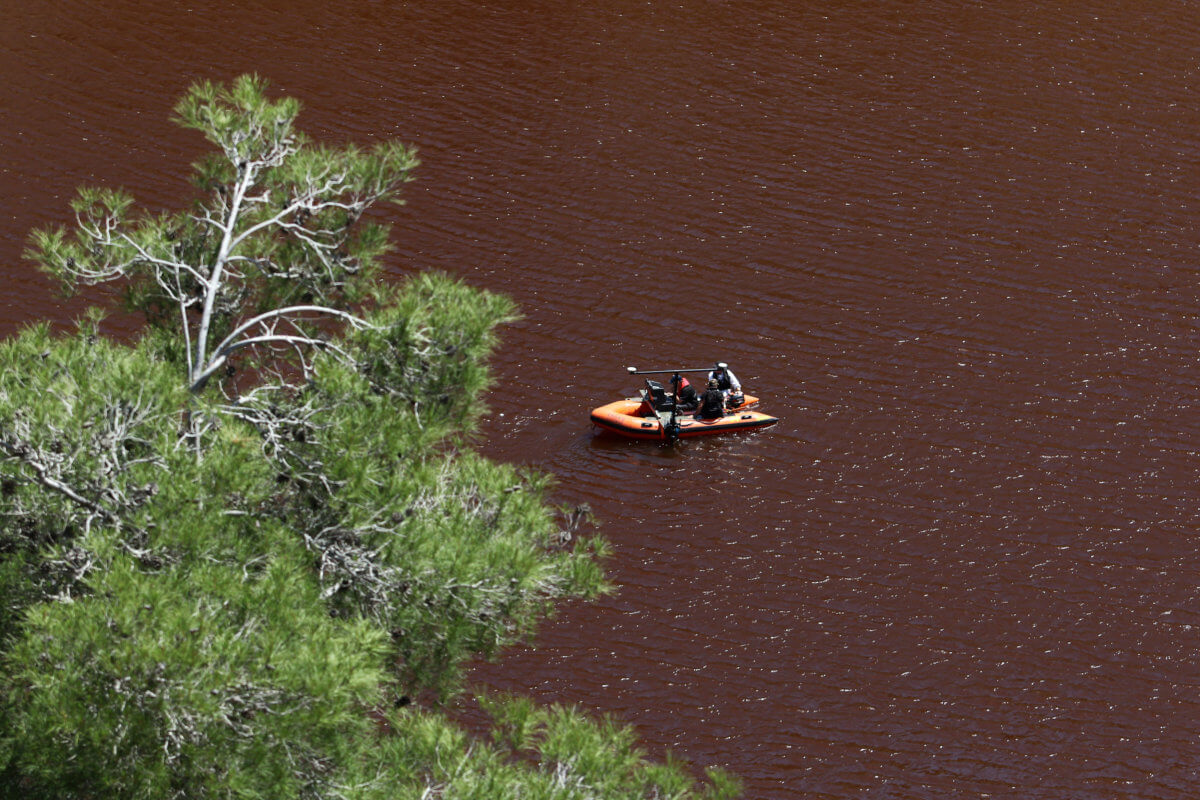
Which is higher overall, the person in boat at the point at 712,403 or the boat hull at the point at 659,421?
the person in boat at the point at 712,403

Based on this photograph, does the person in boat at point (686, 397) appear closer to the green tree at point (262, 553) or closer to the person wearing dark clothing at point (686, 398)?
the person wearing dark clothing at point (686, 398)

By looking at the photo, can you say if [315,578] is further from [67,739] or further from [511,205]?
[511,205]

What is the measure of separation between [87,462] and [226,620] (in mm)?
1324

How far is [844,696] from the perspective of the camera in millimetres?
15781

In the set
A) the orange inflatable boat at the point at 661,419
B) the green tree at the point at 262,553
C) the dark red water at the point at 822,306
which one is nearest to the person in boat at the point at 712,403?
the orange inflatable boat at the point at 661,419

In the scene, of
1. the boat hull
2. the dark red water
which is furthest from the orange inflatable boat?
the dark red water

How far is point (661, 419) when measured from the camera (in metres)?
20.2

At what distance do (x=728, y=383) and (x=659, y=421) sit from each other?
1184mm

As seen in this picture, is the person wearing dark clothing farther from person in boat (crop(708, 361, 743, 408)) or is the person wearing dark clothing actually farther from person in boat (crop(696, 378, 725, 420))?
person in boat (crop(708, 361, 743, 408))

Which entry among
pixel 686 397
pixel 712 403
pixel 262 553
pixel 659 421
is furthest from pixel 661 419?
pixel 262 553

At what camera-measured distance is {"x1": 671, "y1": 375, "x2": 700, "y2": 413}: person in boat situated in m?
20.4

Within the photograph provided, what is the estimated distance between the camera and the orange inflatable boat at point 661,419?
19953mm

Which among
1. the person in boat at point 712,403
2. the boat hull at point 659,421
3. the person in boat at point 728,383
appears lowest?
the boat hull at point 659,421

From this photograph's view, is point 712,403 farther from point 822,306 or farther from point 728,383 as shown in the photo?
point 822,306
